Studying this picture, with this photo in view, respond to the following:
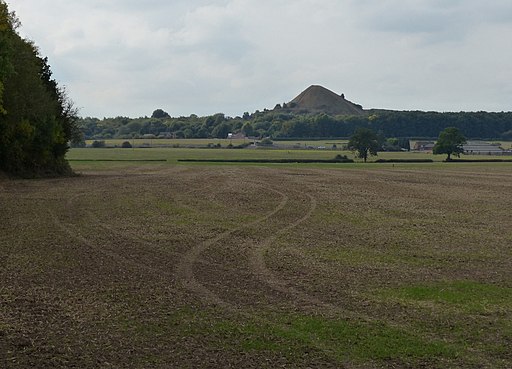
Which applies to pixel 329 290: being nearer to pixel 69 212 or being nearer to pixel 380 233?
pixel 380 233

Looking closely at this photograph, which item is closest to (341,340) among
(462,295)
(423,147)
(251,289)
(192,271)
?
(251,289)

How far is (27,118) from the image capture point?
160 ft

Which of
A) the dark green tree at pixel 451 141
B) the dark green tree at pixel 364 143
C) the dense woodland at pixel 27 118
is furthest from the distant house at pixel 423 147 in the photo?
the dense woodland at pixel 27 118

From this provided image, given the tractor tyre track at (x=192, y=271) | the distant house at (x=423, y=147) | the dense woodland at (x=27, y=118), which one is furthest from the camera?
the distant house at (x=423, y=147)

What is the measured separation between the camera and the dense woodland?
4597cm

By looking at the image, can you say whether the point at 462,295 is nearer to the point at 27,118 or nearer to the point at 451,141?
the point at 27,118

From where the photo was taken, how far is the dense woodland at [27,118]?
151ft

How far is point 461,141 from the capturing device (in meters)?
117

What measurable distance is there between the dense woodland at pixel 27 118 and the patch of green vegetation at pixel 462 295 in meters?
34.1

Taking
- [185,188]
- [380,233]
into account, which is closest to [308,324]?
[380,233]

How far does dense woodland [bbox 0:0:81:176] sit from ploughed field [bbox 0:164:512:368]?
20.5 meters

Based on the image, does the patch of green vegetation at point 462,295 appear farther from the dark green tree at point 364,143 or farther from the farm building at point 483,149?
the farm building at point 483,149

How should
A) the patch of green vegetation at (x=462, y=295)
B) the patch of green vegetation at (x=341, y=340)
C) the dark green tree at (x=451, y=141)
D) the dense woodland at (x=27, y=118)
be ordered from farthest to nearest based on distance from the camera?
the dark green tree at (x=451, y=141) → the dense woodland at (x=27, y=118) → the patch of green vegetation at (x=462, y=295) → the patch of green vegetation at (x=341, y=340)

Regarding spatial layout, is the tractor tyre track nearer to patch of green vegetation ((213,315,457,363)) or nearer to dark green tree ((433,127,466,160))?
patch of green vegetation ((213,315,457,363))
